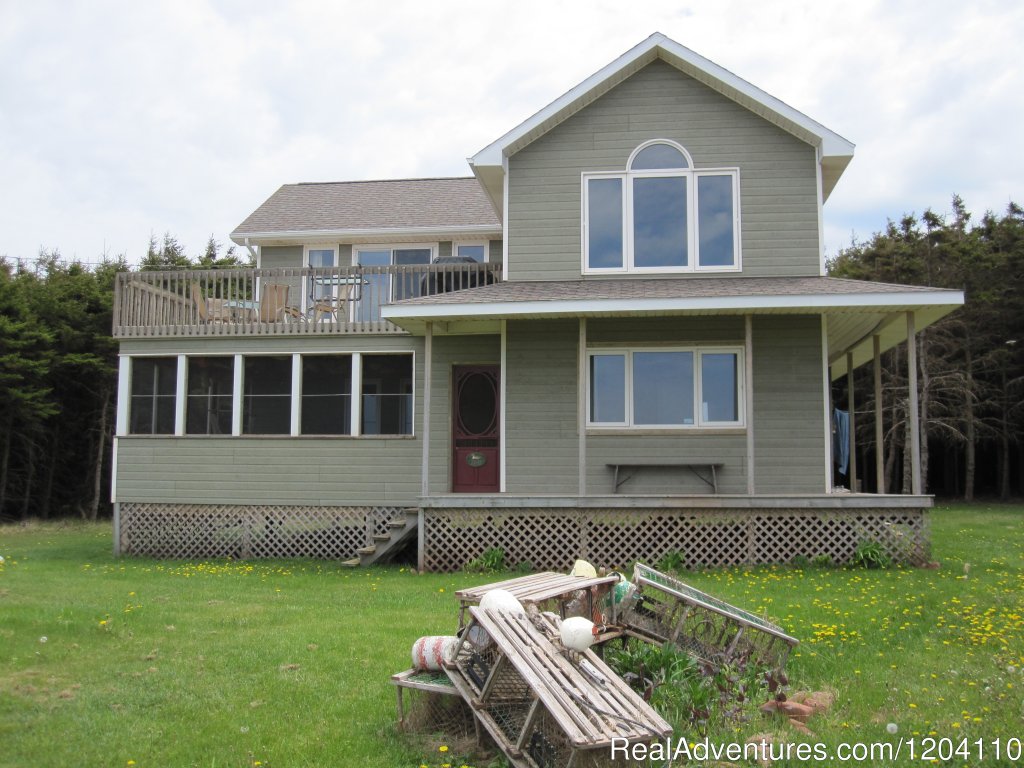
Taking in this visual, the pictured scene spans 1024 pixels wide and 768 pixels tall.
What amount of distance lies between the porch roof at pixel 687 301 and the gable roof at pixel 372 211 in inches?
203

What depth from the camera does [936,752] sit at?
4672 millimetres

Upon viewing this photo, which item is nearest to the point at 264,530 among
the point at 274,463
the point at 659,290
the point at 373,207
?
the point at 274,463

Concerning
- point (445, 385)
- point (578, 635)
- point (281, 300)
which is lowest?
point (578, 635)

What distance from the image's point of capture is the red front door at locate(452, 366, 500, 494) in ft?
48.0

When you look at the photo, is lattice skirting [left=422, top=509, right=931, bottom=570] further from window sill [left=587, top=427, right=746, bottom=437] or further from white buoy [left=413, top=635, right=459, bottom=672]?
white buoy [left=413, top=635, right=459, bottom=672]

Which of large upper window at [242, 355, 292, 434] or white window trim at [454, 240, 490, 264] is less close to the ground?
white window trim at [454, 240, 490, 264]

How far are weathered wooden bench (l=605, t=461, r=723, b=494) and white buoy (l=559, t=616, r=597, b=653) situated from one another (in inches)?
332

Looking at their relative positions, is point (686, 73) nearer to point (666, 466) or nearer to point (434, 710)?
point (666, 466)

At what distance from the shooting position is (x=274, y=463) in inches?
580

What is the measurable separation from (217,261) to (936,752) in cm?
3469

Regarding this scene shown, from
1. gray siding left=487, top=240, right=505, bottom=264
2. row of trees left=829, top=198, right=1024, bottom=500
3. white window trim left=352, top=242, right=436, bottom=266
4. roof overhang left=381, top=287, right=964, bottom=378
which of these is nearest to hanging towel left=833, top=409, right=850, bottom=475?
roof overhang left=381, top=287, right=964, bottom=378

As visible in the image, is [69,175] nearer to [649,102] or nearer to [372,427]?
[372,427]

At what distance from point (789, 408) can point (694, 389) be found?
1.45 metres

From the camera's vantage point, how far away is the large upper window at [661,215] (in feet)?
45.6
